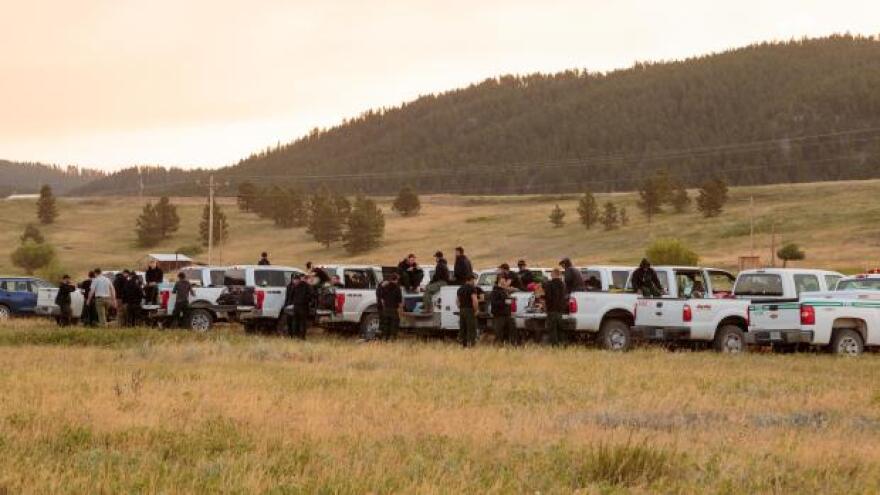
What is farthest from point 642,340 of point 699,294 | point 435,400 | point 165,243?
point 165,243

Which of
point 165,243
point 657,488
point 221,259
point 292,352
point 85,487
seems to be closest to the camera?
point 85,487

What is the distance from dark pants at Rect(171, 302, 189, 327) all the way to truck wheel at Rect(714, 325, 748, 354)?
12335 millimetres

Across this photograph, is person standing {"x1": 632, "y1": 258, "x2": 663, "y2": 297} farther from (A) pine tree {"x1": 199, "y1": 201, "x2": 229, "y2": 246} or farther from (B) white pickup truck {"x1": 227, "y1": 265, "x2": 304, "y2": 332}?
(A) pine tree {"x1": 199, "y1": 201, "x2": 229, "y2": 246}

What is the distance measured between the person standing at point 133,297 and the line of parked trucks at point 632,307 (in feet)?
1.46

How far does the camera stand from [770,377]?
675 inches

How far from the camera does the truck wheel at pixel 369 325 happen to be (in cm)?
2562

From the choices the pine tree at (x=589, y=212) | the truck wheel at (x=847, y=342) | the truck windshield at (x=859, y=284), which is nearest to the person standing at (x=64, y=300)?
the truck wheel at (x=847, y=342)

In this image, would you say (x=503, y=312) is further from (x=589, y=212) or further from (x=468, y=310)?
(x=589, y=212)

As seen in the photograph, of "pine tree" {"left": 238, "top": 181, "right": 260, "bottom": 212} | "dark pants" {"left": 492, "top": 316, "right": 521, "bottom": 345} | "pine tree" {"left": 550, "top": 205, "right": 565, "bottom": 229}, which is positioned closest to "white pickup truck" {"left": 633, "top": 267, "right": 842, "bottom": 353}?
"dark pants" {"left": 492, "top": 316, "right": 521, "bottom": 345}

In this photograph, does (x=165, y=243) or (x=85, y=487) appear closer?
(x=85, y=487)

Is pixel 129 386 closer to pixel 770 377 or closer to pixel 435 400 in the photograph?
pixel 435 400

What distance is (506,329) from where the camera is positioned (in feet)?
79.1

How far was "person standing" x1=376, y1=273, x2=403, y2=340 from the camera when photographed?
2383 cm

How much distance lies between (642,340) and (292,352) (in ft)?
26.1
